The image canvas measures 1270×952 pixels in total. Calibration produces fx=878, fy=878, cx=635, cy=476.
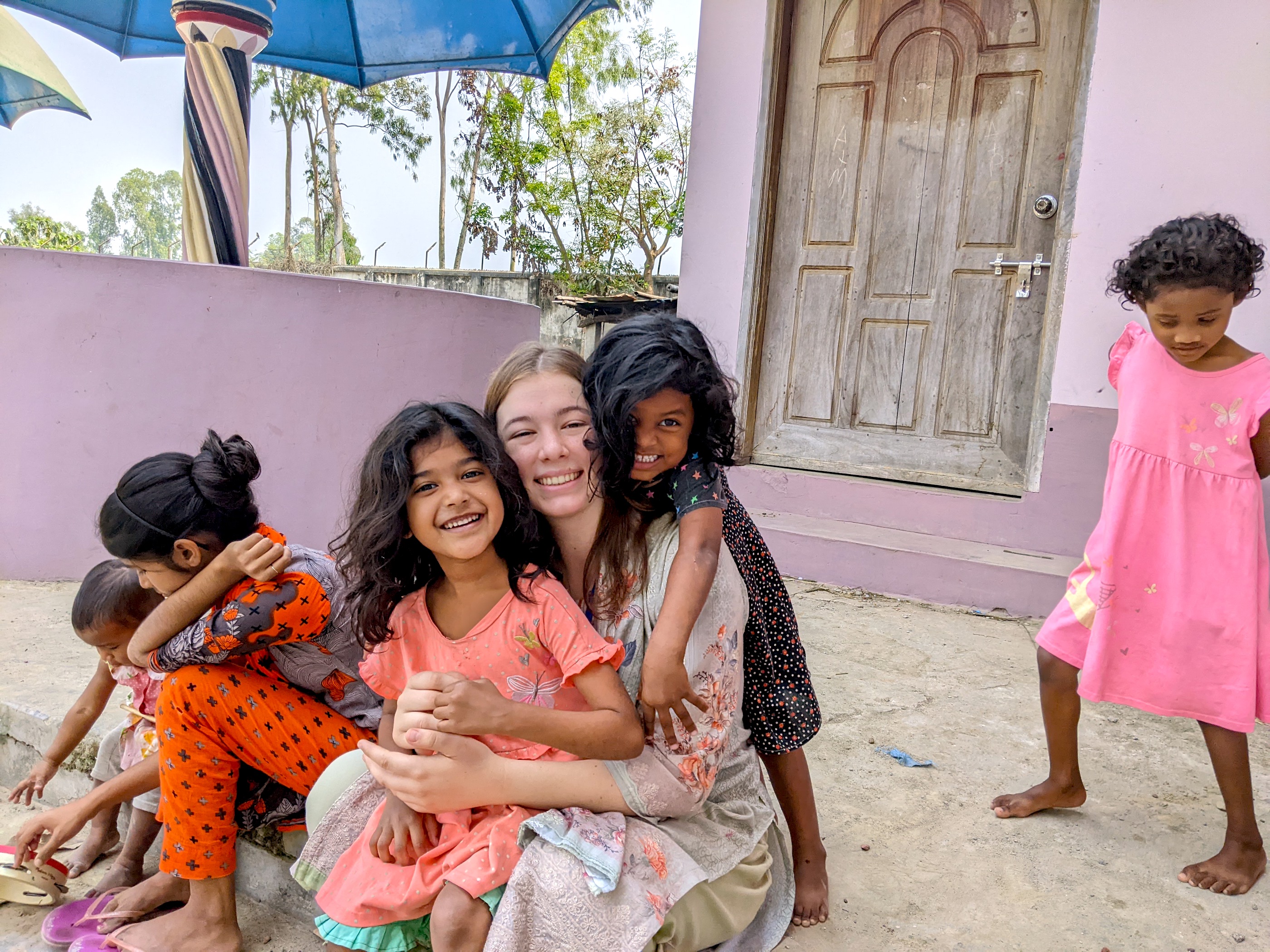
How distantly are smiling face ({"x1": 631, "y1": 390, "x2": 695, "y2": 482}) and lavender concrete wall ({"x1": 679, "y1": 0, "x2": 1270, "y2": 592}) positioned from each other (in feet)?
8.09

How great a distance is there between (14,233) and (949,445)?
2042cm

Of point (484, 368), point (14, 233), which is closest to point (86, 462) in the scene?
point (484, 368)

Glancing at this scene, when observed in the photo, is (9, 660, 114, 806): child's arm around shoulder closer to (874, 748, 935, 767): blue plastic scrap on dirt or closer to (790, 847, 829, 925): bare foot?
(790, 847, 829, 925): bare foot

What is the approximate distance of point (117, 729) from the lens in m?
1.89

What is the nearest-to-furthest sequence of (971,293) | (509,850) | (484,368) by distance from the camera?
(509,850) → (971,293) → (484,368)

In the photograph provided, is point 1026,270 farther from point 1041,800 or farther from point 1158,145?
point 1041,800

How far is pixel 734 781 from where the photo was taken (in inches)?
59.6

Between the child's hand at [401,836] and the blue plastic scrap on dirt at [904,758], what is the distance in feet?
4.43

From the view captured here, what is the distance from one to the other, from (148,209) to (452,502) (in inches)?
1062

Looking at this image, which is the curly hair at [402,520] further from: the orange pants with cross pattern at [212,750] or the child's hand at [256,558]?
the orange pants with cross pattern at [212,750]

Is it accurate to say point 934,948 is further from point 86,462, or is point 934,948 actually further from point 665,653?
point 86,462

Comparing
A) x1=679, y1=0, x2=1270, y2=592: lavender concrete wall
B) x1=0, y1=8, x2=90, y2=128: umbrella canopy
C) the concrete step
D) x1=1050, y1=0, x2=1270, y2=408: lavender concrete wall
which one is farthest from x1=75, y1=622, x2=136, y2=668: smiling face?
x1=0, y1=8, x2=90, y2=128: umbrella canopy

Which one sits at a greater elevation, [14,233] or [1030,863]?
[14,233]

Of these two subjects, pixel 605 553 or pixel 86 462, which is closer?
pixel 605 553
